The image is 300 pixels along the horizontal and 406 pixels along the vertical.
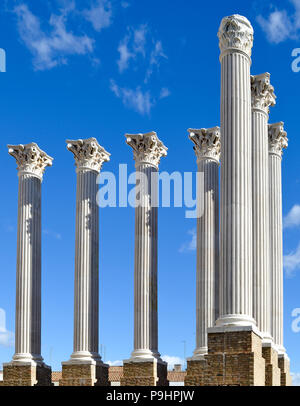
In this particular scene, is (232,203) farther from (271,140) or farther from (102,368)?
(102,368)

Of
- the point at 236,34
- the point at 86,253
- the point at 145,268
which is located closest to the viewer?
the point at 236,34

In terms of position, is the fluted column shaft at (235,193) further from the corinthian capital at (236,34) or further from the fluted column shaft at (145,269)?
the fluted column shaft at (145,269)

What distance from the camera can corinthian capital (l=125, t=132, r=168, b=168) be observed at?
7781cm

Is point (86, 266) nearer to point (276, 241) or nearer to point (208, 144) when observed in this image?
point (208, 144)

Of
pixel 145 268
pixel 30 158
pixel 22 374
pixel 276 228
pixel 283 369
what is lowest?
pixel 22 374

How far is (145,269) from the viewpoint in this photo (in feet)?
248

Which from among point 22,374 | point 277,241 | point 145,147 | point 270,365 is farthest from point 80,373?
point 270,365

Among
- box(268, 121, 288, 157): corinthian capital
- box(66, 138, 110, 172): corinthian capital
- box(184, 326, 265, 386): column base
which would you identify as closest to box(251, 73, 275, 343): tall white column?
box(268, 121, 288, 157): corinthian capital

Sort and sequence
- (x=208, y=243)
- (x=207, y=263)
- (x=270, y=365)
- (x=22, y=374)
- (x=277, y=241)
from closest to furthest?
(x=270, y=365) < (x=277, y=241) < (x=207, y=263) < (x=208, y=243) < (x=22, y=374)

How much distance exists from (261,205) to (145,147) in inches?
645

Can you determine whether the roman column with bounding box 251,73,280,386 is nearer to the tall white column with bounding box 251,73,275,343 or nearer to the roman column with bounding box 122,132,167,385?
the tall white column with bounding box 251,73,275,343

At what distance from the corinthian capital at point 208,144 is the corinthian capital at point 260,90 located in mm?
10937

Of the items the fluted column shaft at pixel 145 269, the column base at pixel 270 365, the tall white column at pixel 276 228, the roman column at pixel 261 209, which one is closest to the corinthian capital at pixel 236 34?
the roman column at pixel 261 209

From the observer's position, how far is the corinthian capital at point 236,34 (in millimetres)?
58713
